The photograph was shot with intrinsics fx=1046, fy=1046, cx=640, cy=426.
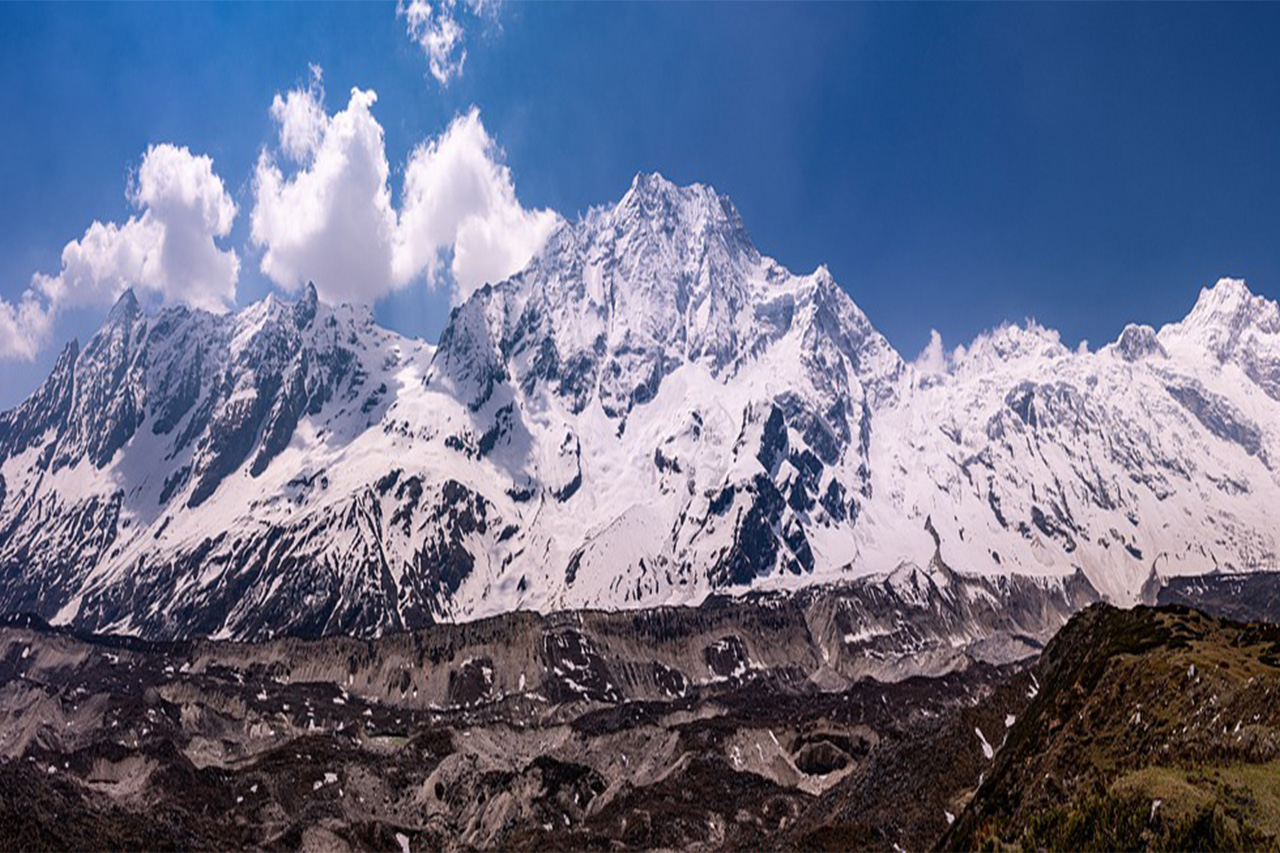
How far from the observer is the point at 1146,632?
116062 millimetres

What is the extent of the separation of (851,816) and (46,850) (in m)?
127

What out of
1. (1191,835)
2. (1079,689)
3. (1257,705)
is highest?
(1079,689)

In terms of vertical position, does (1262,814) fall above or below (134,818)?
below

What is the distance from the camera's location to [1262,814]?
58.2m

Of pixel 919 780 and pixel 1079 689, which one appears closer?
pixel 1079 689

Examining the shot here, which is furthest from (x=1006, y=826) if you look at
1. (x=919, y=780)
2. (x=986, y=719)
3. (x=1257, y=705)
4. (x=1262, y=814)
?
(x=986, y=719)

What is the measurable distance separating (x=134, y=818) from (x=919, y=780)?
464 ft

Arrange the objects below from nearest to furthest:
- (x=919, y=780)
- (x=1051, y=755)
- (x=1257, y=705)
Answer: (x=1257, y=705)
(x=1051, y=755)
(x=919, y=780)

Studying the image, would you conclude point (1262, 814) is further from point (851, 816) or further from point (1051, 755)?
point (851, 816)

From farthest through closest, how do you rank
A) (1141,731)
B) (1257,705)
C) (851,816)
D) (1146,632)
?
(851,816)
(1146,632)
(1141,731)
(1257,705)

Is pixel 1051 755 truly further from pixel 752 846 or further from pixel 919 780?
pixel 752 846

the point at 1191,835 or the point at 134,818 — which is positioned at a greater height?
the point at 134,818

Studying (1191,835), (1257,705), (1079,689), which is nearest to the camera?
(1191,835)

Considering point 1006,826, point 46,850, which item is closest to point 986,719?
point 1006,826
